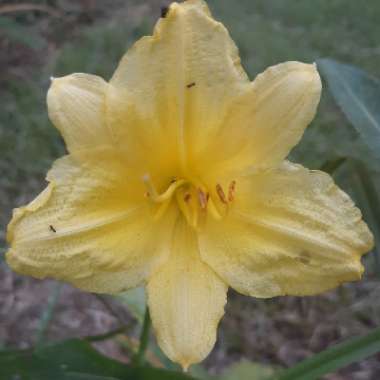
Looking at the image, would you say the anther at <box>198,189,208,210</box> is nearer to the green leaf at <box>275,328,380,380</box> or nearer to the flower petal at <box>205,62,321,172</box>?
the flower petal at <box>205,62,321,172</box>

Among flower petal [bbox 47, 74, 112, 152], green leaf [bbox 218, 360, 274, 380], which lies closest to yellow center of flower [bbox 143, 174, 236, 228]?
flower petal [bbox 47, 74, 112, 152]

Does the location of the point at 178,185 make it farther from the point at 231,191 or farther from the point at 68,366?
the point at 68,366

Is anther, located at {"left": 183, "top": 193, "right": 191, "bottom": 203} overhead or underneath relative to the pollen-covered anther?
underneath

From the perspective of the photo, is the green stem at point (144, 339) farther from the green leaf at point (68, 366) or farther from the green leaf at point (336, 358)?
the green leaf at point (336, 358)

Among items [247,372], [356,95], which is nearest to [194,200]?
[356,95]

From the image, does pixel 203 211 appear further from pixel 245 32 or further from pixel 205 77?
pixel 245 32
